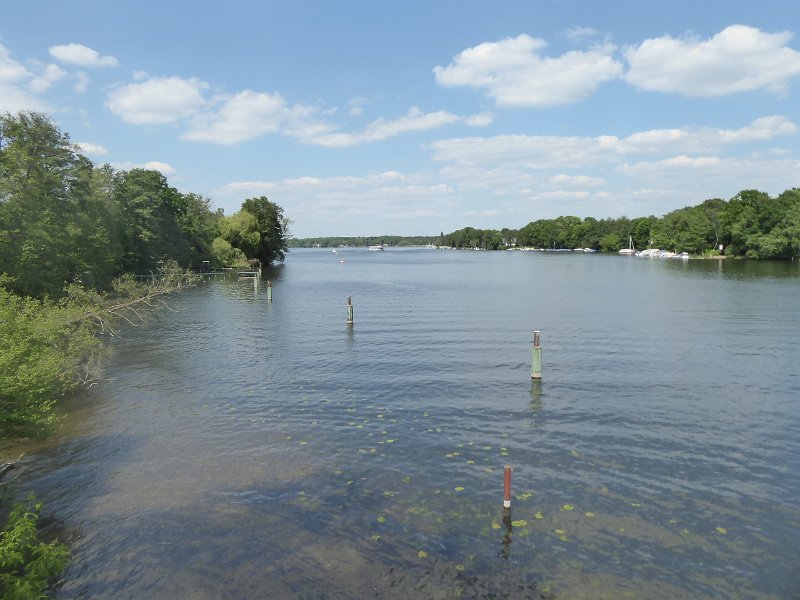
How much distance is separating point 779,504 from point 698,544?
3.93 metres

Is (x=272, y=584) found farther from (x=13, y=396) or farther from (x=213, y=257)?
(x=213, y=257)

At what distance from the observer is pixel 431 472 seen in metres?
17.7

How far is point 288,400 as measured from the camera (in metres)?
25.9

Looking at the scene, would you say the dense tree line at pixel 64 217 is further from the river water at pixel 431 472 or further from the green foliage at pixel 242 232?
the green foliage at pixel 242 232

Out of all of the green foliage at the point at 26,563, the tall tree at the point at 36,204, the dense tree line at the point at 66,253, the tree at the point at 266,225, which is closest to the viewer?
the green foliage at the point at 26,563

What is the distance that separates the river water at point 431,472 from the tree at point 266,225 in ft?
415

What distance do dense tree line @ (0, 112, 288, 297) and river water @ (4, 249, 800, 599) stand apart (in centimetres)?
1580

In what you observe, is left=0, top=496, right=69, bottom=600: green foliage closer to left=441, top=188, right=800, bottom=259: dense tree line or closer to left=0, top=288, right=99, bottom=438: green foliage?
left=0, top=288, right=99, bottom=438: green foliage

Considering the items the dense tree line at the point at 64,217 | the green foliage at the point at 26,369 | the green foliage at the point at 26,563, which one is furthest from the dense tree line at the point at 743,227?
the green foliage at the point at 26,563

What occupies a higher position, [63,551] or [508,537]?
[63,551]

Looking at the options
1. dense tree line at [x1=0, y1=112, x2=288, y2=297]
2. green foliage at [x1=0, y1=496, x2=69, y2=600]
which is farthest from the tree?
green foliage at [x1=0, y1=496, x2=69, y2=600]

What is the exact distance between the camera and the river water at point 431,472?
12500 millimetres

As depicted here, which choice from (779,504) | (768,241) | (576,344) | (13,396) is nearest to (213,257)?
(576,344)

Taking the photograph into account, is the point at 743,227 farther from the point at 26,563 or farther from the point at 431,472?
the point at 26,563
